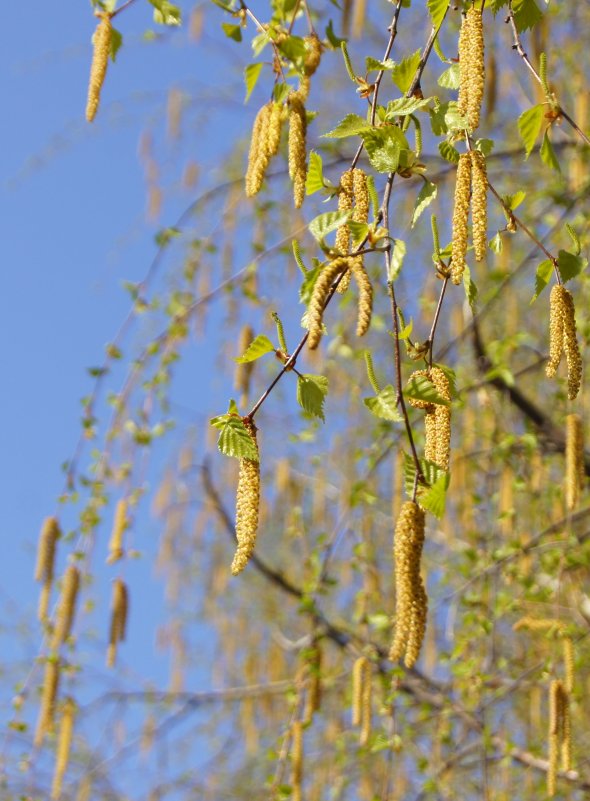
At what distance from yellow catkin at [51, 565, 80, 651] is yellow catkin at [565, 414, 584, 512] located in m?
1.20

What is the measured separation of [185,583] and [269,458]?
3.25 ft

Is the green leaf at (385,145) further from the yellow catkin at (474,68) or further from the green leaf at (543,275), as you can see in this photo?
the green leaf at (543,275)

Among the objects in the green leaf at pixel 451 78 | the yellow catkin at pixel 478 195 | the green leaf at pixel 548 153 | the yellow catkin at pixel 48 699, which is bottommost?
the yellow catkin at pixel 48 699

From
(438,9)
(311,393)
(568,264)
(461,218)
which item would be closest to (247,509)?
(311,393)

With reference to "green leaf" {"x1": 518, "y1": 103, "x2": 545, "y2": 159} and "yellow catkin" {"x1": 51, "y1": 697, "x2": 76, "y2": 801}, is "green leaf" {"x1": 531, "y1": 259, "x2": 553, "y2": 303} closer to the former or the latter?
"green leaf" {"x1": 518, "y1": 103, "x2": 545, "y2": 159}

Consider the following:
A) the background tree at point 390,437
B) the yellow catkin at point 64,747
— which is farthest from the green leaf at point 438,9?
the yellow catkin at point 64,747

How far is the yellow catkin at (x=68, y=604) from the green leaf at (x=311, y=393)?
170cm

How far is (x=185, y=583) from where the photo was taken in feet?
20.8

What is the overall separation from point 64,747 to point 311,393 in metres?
2.00

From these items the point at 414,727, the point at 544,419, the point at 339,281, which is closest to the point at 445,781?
the point at 414,727

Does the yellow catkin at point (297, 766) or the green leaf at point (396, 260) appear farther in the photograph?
the yellow catkin at point (297, 766)

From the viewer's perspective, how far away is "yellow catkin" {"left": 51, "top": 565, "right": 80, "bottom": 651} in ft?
8.94

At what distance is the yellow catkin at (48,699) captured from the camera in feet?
8.81

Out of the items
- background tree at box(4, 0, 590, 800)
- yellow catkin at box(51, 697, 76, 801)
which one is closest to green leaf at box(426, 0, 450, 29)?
background tree at box(4, 0, 590, 800)
